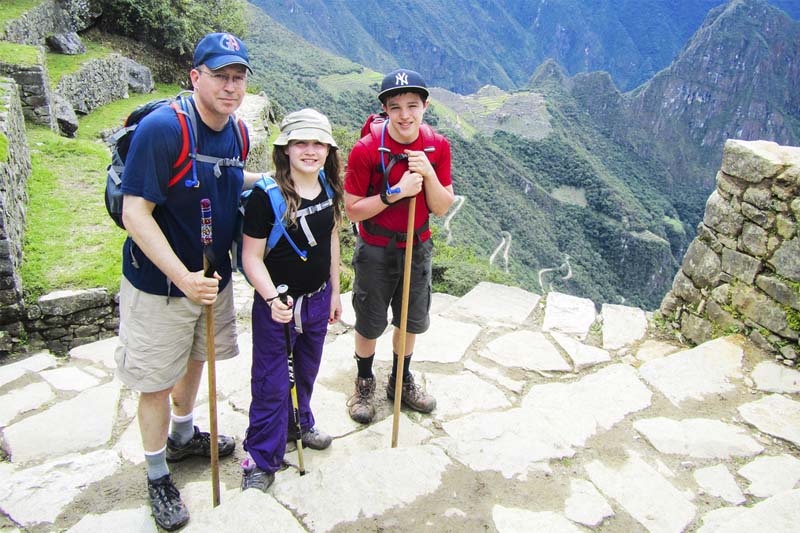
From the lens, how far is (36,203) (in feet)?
22.5

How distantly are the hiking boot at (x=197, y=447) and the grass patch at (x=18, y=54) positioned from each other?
8.46 meters

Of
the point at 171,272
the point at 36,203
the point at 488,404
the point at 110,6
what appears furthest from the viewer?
the point at 110,6

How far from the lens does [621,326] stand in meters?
4.76

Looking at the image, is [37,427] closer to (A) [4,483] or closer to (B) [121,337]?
(A) [4,483]

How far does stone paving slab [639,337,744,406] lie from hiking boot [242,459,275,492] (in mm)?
2636

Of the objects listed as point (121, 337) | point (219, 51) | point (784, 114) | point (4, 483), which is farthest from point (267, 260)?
point (784, 114)

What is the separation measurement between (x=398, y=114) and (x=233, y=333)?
1.42 metres

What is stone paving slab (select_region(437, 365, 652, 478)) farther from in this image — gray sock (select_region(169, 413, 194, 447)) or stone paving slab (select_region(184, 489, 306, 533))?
gray sock (select_region(169, 413, 194, 447))

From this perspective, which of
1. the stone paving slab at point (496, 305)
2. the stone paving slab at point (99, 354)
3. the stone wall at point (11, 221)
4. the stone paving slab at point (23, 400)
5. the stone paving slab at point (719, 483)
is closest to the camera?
the stone paving slab at point (719, 483)

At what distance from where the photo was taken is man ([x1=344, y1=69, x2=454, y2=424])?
271 cm

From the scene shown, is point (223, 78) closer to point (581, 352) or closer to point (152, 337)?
point (152, 337)

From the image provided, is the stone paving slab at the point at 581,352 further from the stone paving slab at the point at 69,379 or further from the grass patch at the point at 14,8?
the grass patch at the point at 14,8

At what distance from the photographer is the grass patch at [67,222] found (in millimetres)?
5508

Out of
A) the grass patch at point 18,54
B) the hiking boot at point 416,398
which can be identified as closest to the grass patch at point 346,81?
the grass patch at point 18,54
